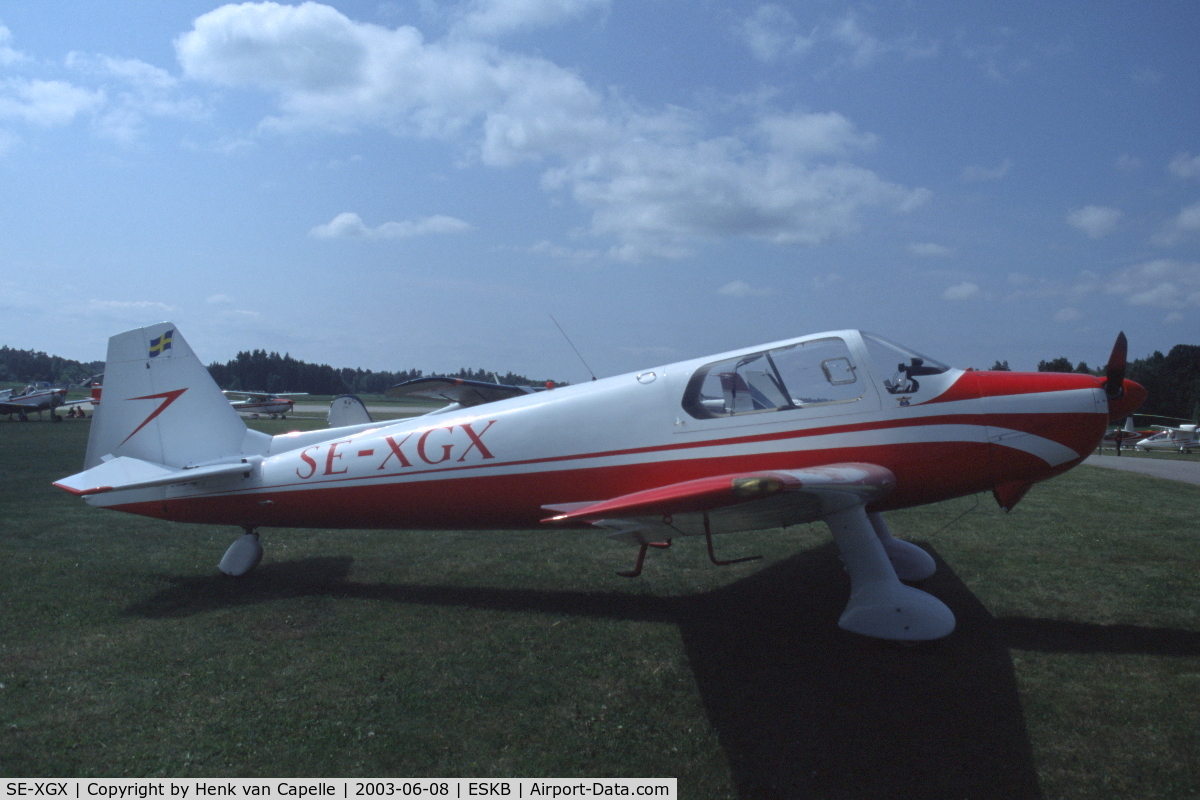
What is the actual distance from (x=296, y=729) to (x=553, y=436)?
259cm

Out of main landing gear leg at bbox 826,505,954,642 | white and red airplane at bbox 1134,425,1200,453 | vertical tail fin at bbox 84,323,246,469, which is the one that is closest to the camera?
main landing gear leg at bbox 826,505,954,642

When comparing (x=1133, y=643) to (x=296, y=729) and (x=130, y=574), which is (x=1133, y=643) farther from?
(x=130, y=574)

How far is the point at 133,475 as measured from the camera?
236 inches

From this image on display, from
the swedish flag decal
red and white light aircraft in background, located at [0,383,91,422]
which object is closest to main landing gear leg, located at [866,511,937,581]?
the swedish flag decal

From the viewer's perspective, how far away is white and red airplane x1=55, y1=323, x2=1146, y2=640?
445 centimetres

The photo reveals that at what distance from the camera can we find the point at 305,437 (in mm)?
6566

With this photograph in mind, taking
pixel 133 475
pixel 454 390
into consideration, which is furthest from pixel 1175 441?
pixel 133 475

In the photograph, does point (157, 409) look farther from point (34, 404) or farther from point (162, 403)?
point (34, 404)

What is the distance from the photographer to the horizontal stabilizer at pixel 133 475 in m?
5.76

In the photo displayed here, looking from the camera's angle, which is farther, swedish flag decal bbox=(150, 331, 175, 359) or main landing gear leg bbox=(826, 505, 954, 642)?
swedish flag decal bbox=(150, 331, 175, 359)

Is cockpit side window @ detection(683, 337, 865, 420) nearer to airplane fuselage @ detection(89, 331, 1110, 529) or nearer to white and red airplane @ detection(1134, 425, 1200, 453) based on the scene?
airplane fuselage @ detection(89, 331, 1110, 529)

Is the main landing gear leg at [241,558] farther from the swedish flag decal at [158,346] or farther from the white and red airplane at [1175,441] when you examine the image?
the white and red airplane at [1175,441]

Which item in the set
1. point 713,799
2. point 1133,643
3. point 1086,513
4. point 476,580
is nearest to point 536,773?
point 713,799
